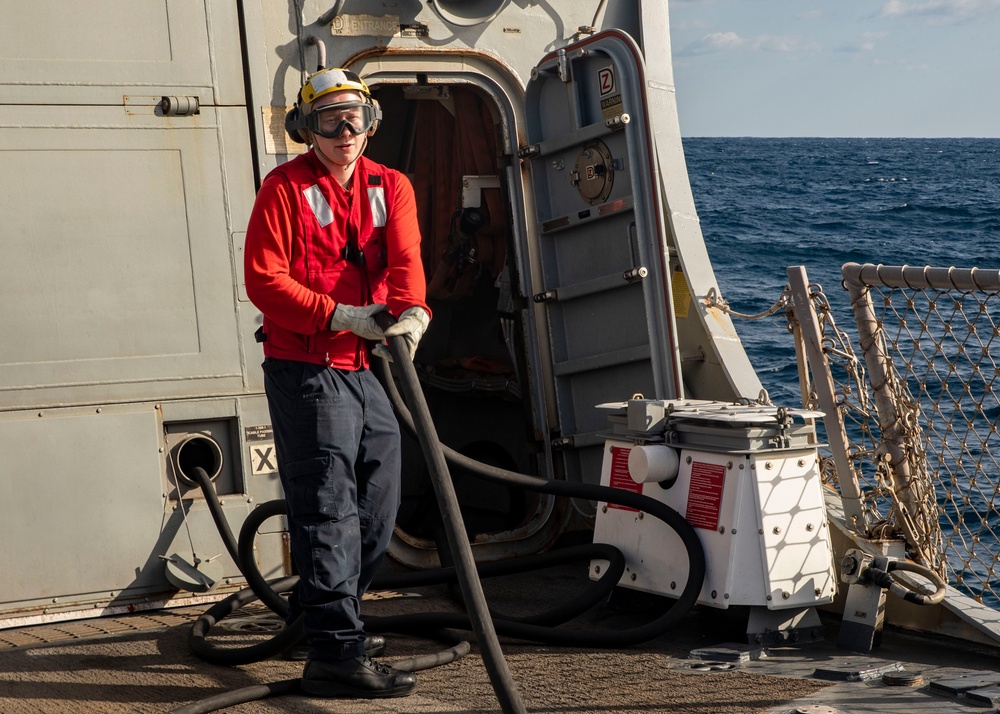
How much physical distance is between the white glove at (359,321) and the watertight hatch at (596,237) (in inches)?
75.1

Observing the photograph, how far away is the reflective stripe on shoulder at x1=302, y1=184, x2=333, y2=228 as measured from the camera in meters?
3.53

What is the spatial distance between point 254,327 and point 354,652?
1.78 metres

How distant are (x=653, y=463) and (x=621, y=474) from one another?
325 mm

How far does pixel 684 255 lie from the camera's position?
5.84 m

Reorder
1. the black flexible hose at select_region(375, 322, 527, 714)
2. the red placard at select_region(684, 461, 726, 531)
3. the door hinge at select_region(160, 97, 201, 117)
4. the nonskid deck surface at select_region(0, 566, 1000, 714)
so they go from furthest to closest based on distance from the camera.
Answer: the door hinge at select_region(160, 97, 201, 117) → the red placard at select_region(684, 461, 726, 531) → the nonskid deck surface at select_region(0, 566, 1000, 714) → the black flexible hose at select_region(375, 322, 527, 714)

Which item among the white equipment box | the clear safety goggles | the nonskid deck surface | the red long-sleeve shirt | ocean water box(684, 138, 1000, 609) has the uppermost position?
ocean water box(684, 138, 1000, 609)

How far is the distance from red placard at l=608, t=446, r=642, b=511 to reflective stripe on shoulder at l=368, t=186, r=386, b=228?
1.46 meters

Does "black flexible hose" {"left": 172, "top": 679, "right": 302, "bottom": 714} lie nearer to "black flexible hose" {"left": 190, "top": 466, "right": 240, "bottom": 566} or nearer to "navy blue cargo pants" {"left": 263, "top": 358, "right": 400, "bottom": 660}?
"navy blue cargo pants" {"left": 263, "top": 358, "right": 400, "bottom": 660}

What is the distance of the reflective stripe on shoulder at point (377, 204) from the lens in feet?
11.9

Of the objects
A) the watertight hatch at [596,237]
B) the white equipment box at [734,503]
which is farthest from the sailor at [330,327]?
the watertight hatch at [596,237]

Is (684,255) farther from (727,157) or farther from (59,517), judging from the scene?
(727,157)

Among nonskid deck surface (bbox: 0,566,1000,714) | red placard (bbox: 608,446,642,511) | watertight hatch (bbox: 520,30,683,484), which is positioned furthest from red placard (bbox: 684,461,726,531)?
watertight hatch (bbox: 520,30,683,484)

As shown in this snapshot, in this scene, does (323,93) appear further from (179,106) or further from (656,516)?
(656,516)

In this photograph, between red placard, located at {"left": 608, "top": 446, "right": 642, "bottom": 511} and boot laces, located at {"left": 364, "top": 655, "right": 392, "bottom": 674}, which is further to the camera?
red placard, located at {"left": 608, "top": 446, "right": 642, "bottom": 511}
